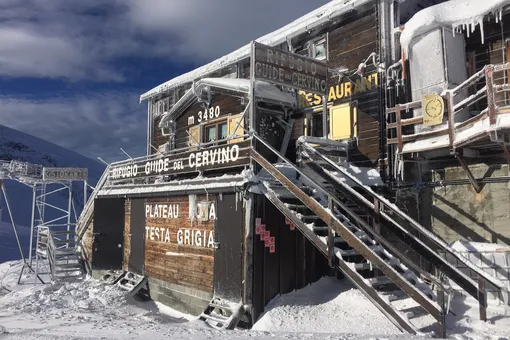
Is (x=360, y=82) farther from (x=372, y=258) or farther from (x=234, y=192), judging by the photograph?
(x=372, y=258)

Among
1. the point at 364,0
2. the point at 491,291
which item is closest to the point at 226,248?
the point at 491,291

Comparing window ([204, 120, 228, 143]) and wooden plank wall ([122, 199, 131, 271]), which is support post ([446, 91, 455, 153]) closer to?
window ([204, 120, 228, 143])

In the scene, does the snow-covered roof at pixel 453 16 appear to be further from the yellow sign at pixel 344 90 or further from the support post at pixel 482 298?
the support post at pixel 482 298

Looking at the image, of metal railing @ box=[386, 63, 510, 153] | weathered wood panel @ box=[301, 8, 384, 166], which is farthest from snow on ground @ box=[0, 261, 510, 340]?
weathered wood panel @ box=[301, 8, 384, 166]

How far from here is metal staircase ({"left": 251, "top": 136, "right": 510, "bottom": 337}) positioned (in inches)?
291

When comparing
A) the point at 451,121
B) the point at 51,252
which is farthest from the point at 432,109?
the point at 51,252

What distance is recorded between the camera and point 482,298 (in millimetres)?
7488

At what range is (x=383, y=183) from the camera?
11688 mm

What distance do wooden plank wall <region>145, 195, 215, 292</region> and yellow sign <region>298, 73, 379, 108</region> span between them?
17.3 ft

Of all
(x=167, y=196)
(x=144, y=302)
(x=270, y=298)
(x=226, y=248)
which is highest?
(x=167, y=196)

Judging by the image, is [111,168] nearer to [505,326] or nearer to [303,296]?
[303,296]

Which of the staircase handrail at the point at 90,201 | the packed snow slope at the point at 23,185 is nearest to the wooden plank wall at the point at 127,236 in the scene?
the staircase handrail at the point at 90,201

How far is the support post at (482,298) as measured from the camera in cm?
738

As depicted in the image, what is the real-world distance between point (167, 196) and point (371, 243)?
276 inches
